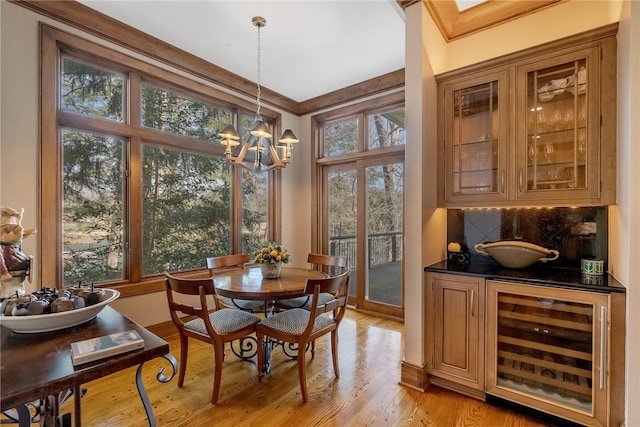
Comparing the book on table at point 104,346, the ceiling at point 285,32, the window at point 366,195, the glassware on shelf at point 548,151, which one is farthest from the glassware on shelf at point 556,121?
the book on table at point 104,346

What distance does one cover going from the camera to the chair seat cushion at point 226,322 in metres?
2.21

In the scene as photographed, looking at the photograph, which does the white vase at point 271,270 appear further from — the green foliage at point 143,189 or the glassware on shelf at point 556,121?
the glassware on shelf at point 556,121

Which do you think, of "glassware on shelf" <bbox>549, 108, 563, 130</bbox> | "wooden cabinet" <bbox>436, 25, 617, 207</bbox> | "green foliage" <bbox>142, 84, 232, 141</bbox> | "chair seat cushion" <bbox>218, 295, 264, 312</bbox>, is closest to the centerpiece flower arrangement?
"chair seat cushion" <bbox>218, 295, 264, 312</bbox>

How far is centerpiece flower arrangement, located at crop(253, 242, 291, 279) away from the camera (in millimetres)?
2625

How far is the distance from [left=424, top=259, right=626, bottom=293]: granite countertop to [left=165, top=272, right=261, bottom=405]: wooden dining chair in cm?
152

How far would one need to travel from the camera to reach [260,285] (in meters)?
2.39

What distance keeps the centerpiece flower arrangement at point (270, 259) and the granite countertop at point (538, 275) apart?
1.23 meters

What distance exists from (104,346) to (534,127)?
2757 millimetres

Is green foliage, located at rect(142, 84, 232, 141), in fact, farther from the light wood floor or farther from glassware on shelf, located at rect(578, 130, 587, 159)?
glassware on shelf, located at rect(578, 130, 587, 159)

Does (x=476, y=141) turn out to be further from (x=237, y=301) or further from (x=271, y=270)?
(x=237, y=301)

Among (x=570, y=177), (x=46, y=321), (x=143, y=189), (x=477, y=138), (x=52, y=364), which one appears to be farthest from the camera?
(x=143, y=189)

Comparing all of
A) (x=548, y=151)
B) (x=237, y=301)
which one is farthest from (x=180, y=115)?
(x=548, y=151)

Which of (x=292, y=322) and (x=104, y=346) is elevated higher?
(x=104, y=346)

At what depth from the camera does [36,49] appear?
246cm
